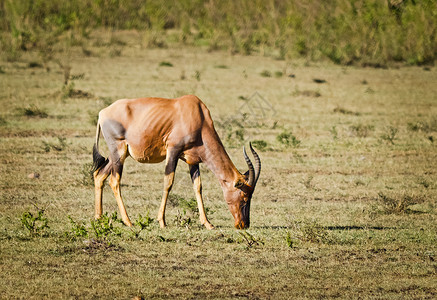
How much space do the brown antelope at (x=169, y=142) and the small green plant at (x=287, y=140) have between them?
5.17 metres

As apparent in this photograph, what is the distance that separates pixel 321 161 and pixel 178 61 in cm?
1292

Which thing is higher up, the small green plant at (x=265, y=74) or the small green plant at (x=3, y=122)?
the small green plant at (x=3, y=122)

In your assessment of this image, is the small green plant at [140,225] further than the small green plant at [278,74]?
No

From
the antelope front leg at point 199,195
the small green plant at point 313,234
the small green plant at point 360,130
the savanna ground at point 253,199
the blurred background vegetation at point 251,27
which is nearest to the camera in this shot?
the savanna ground at point 253,199

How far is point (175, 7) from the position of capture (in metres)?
34.7

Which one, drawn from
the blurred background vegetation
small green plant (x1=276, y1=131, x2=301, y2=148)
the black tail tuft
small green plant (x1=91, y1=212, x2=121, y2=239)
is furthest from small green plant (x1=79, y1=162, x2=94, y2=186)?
the blurred background vegetation

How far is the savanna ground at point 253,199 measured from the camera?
269 inches

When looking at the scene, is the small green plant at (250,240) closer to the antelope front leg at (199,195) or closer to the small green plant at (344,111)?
the antelope front leg at (199,195)

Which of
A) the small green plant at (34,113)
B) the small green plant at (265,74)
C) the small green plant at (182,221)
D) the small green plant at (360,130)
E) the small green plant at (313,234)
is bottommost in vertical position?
the small green plant at (265,74)

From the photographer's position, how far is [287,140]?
13.4 m

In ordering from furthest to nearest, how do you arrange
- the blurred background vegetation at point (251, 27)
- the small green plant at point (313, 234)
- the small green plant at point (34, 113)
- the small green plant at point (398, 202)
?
the blurred background vegetation at point (251, 27) → the small green plant at point (34, 113) → the small green plant at point (398, 202) → the small green plant at point (313, 234)

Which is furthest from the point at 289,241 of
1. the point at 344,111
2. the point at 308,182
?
the point at 344,111

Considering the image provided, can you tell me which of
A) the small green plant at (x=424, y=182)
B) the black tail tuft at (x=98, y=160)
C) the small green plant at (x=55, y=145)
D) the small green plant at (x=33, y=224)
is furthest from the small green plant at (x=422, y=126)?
the small green plant at (x=33, y=224)

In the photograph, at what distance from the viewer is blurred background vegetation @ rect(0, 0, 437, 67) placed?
2620cm
